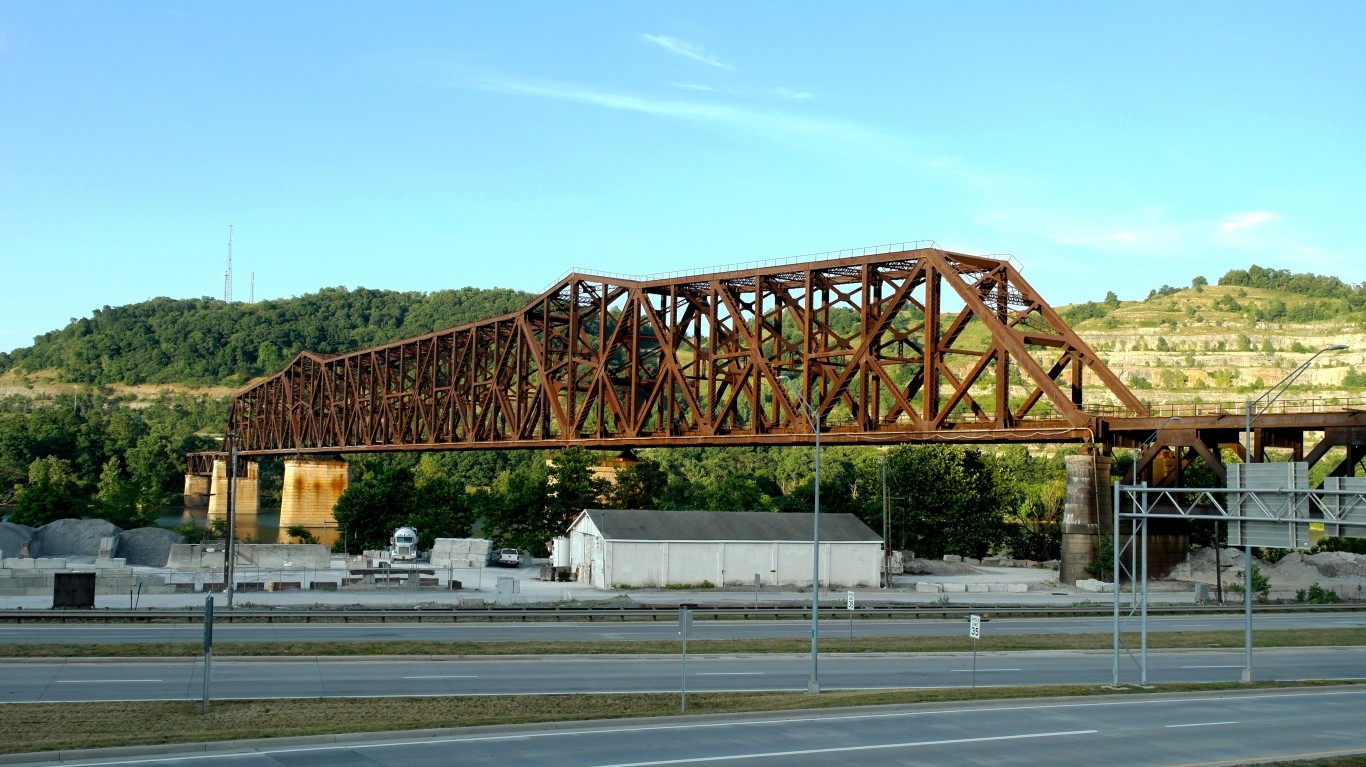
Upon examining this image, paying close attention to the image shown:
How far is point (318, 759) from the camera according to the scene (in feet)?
77.5

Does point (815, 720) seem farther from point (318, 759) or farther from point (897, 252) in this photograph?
point (897, 252)

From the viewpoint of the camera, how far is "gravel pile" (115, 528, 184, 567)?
8769cm

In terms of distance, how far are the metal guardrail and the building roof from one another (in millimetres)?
12238

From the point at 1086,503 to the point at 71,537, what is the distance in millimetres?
71753

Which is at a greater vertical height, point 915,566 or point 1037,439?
point 1037,439

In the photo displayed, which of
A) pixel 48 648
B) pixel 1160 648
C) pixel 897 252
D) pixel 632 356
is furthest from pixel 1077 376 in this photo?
pixel 48 648

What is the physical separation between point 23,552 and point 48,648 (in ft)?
179

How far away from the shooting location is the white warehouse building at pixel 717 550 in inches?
2815

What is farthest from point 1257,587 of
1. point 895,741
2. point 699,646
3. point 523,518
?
point 895,741

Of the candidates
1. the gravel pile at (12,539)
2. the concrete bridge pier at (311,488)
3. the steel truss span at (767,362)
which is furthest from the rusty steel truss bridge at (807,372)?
the gravel pile at (12,539)

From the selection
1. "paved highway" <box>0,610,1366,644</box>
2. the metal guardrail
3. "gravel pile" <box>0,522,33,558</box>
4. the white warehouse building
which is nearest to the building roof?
the white warehouse building

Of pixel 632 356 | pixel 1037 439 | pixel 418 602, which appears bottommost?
pixel 418 602

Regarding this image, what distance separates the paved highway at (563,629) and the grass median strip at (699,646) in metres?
1.92

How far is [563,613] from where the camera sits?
2140 inches
